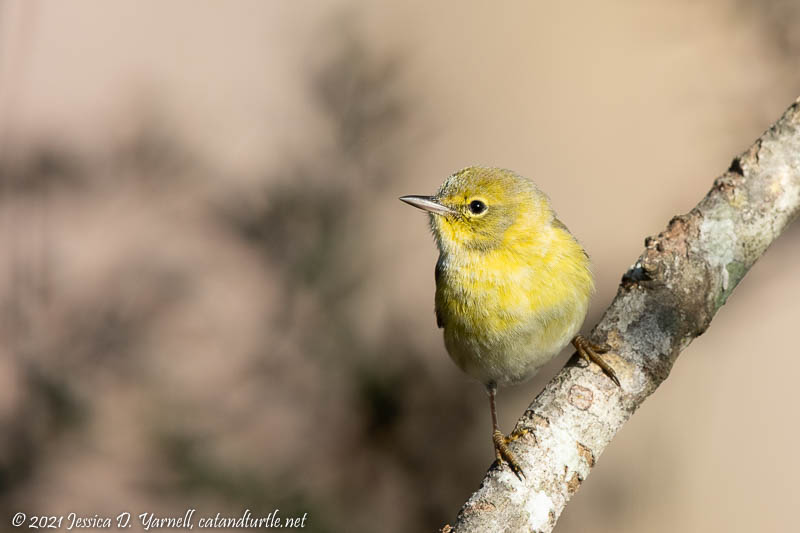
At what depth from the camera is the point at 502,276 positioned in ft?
8.83

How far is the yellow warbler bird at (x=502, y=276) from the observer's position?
2.65 m

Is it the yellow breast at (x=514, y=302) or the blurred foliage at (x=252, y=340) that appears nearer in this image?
the yellow breast at (x=514, y=302)

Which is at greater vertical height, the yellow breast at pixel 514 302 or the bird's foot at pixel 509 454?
the yellow breast at pixel 514 302

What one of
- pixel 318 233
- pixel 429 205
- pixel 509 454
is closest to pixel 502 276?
→ pixel 429 205

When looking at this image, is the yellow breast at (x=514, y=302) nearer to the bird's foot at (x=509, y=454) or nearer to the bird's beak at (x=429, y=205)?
the bird's beak at (x=429, y=205)

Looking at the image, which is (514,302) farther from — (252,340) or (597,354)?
(252,340)

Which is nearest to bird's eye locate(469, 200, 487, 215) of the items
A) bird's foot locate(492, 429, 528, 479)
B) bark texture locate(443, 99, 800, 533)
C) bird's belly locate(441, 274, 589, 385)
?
bird's belly locate(441, 274, 589, 385)

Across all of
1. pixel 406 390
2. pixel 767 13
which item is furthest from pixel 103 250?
pixel 767 13

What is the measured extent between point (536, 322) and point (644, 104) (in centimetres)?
172

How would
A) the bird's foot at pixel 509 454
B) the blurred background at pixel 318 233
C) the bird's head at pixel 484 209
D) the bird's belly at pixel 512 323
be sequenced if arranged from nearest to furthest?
the bird's foot at pixel 509 454
the bird's belly at pixel 512 323
the bird's head at pixel 484 209
the blurred background at pixel 318 233

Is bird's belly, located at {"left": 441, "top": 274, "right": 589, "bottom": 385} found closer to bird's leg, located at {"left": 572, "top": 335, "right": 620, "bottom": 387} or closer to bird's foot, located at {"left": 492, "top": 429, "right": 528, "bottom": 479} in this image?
bird's leg, located at {"left": 572, "top": 335, "right": 620, "bottom": 387}

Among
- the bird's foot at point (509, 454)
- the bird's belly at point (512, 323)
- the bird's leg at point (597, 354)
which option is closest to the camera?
the bird's foot at point (509, 454)

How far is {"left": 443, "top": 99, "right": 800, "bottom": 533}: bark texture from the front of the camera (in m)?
2.09

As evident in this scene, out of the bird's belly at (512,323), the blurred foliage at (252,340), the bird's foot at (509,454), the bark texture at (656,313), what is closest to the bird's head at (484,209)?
the bird's belly at (512,323)
